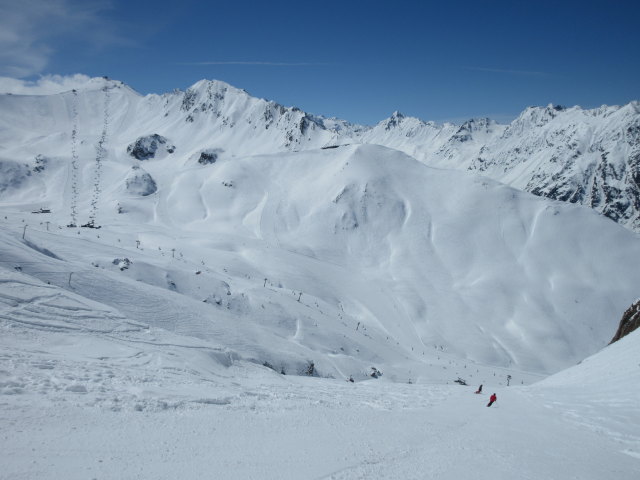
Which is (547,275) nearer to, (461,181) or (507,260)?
(507,260)

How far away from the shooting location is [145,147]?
183750 millimetres

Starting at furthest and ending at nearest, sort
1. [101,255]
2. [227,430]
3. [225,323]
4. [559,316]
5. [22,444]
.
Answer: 1. [559,316]
2. [101,255]
3. [225,323]
4. [227,430]
5. [22,444]

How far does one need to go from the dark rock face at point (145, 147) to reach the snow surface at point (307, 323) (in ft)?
46.7

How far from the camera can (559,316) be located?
102m

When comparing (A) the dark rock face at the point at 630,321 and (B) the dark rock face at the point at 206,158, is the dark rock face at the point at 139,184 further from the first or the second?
(A) the dark rock face at the point at 630,321

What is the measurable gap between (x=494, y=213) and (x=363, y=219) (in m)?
45.2

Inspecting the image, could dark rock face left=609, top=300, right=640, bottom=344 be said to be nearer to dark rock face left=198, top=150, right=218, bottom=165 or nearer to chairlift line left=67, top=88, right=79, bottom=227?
chairlift line left=67, top=88, right=79, bottom=227

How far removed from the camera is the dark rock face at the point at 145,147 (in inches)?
7116

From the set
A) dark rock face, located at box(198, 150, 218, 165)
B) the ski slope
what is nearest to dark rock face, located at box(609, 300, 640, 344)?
the ski slope

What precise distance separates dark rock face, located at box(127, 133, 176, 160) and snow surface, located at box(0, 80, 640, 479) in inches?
560

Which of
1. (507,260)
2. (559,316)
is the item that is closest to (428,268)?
(507,260)

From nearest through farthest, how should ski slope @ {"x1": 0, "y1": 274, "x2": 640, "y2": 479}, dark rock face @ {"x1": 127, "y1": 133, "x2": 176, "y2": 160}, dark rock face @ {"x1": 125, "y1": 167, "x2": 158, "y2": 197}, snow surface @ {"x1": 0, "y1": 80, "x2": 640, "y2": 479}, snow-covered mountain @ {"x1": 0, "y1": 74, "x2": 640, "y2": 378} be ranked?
1. ski slope @ {"x1": 0, "y1": 274, "x2": 640, "y2": 479}
2. snow surface @ {"x1": 0, "y1": 80, "x2": 640, "y2": 479}
3. snow-covered mountain @ {"x1": 0, "y1": 74, "x2": 640, "y2": 378}
4. dark rock face @ {"x1": 125, "y1": 167, "x2": 158, "y2": 197}
5. dark rock face @ {"x1": 127, "y1": 133, "x2": 176, "y2": 160}

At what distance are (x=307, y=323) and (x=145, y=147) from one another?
536 ft

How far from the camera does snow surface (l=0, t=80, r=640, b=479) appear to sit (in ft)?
36.1
